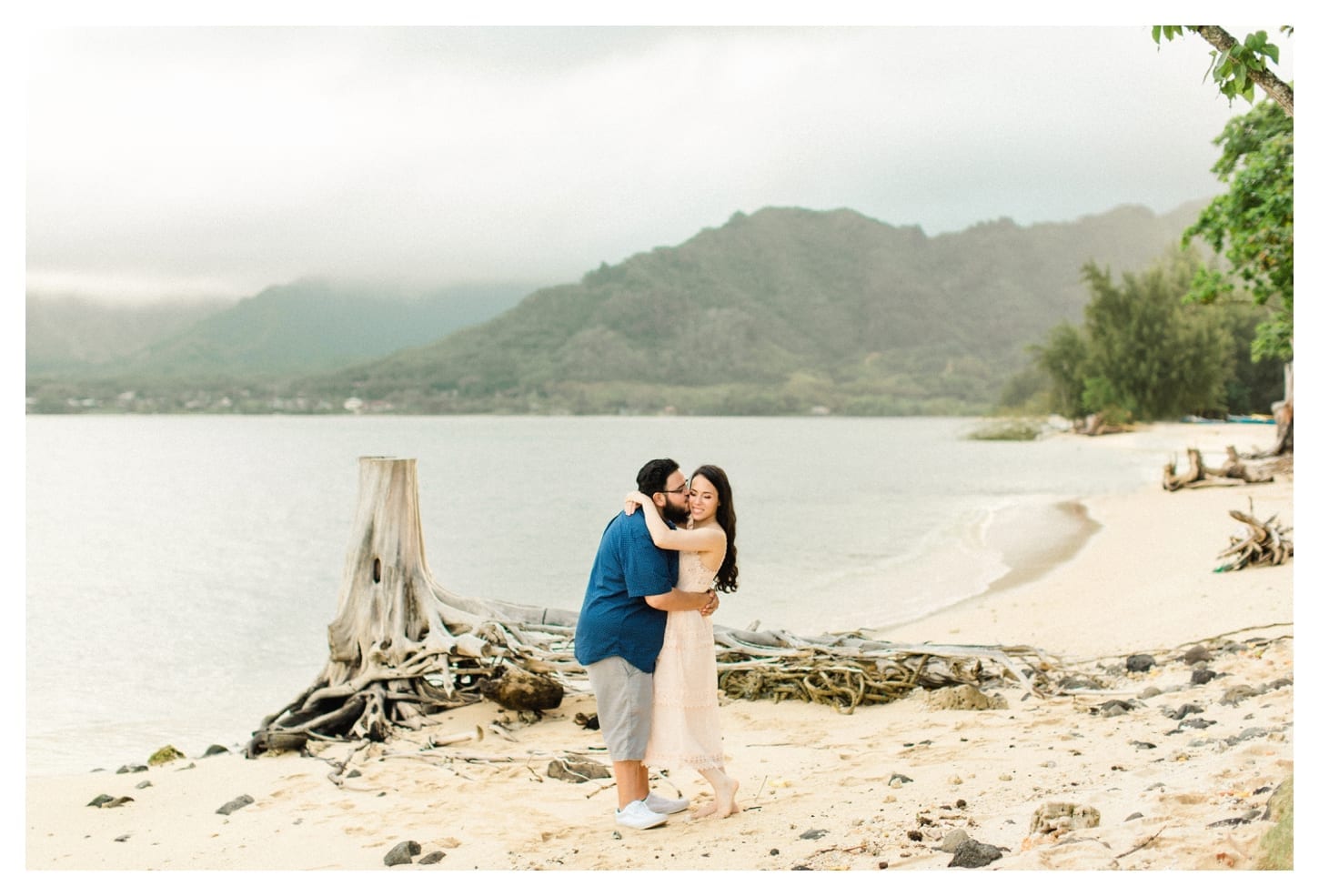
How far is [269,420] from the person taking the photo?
4688 inches

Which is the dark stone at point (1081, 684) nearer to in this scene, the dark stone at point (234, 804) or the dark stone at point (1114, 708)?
the dark stone at point (1114, 708)

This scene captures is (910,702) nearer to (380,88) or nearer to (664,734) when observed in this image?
(664,734)

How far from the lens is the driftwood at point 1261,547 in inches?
365

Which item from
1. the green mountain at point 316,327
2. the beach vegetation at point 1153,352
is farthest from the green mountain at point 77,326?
the beach vegetation at point 1153,352

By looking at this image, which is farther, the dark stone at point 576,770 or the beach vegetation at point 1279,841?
the dark stone at point 576,770

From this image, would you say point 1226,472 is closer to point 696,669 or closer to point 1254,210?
point 1254,210

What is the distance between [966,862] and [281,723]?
13.7ft

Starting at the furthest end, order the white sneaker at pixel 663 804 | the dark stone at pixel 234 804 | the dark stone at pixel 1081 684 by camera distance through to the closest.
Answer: the dark stone at pixel 1081 684, the dark stone at pixel 234 804, the white sneaker at pixel 663 804

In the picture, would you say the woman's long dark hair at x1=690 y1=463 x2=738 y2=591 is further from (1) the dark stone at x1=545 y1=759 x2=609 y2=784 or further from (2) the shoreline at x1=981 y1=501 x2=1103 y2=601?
(2) the shoreline at x1=981 y1=501 x2=1103 y2=601

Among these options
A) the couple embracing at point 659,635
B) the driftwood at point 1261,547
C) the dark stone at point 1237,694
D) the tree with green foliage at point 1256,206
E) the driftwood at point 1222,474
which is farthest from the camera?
the driftwood at point 1222,474

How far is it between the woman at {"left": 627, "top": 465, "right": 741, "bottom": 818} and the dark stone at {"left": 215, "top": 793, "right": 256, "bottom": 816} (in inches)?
82.9

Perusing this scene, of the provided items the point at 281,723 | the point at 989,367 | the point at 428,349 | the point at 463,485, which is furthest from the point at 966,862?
the point at 989,367

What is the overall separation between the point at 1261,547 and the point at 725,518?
23.6 ft

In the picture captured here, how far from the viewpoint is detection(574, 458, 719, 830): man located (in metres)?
4.09
